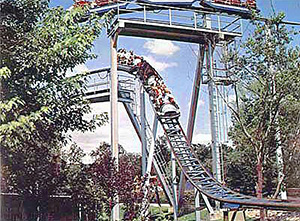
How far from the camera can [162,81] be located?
4.36 metres

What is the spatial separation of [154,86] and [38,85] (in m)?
2.21

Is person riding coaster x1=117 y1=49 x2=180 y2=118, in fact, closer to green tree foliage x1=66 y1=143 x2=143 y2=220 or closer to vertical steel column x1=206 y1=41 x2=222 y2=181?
vertical steel column x1=206 y1=41 x2=222 y2=181

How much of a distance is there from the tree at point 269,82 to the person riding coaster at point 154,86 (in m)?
0.69

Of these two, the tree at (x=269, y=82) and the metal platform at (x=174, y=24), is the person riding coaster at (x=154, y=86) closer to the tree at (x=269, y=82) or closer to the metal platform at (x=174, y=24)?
the metal platform at (x=174, y=24)

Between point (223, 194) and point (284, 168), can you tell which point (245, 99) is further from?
point (223, 194)

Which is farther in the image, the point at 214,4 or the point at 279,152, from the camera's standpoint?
the point at 214,4

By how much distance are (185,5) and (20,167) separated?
2521 mm

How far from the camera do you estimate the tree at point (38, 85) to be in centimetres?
193

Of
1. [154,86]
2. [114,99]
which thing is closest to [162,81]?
[154,86]

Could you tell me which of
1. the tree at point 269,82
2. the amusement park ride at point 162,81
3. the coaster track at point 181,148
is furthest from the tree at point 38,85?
the tree at point 269,82

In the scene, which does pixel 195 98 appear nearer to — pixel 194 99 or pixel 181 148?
pixel 194 99

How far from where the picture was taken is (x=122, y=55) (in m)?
4.46

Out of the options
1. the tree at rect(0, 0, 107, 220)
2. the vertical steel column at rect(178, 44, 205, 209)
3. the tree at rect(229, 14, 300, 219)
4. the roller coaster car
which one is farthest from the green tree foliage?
the vertical steel column at rect(178, 44, 205, 209)

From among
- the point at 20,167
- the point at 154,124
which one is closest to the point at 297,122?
the point at 154,124
